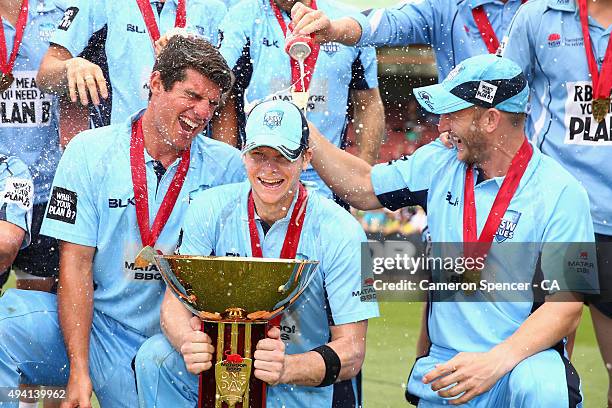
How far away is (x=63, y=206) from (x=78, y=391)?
2.06 ft

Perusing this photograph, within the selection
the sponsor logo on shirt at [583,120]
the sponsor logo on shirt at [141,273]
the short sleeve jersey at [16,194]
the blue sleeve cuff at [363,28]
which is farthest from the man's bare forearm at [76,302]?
the sponsor logo on shirt at [583,120]

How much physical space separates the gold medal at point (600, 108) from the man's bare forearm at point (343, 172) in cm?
79

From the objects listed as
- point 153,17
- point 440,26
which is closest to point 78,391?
point 153,17

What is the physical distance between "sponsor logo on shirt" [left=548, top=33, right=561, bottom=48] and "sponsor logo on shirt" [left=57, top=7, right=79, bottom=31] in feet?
5.71

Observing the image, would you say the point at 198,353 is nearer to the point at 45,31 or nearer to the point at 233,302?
the point at 233,302

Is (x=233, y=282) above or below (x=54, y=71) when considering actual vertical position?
below

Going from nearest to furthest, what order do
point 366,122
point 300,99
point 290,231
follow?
1. point 290,231
2. point 300,99
3. point 366,122

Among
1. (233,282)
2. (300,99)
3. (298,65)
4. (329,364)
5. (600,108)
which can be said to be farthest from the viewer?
(298,65)

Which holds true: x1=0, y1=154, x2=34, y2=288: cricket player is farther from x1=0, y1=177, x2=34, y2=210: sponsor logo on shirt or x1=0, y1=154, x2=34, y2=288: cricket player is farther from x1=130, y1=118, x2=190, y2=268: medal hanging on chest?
x1=130, y1=118, x2=190, y2=268: medal hanging on chest

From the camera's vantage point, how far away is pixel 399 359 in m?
5.01

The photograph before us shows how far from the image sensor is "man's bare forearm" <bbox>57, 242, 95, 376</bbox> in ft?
11.1

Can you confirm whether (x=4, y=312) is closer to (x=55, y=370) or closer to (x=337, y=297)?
(x=55, y=370)

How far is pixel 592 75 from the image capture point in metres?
3.51

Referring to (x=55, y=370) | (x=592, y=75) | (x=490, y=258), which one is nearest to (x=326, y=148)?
(x=490, y=258)
